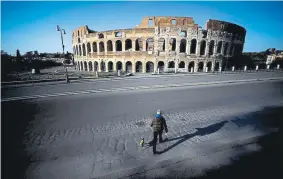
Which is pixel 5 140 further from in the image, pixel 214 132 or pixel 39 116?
pixel 214 132

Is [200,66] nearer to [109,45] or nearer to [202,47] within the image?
[202,47]

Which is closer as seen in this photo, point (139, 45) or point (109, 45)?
point (139, 45)

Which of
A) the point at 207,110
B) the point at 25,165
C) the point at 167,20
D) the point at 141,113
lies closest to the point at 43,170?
the point at 25,165

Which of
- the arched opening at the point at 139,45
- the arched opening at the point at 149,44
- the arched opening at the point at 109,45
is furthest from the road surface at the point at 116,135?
the arched opening at the point at 109,45

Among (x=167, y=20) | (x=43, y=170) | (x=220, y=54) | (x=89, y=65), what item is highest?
(x=167, y=20)

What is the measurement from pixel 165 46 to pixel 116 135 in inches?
976

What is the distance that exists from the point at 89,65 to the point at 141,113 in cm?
3010

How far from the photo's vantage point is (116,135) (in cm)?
559

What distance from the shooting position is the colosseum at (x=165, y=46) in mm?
27078

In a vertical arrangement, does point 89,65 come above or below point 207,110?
above

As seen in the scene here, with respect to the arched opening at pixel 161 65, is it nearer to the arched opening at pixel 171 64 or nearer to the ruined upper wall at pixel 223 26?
the arched opening at pixel 171 64

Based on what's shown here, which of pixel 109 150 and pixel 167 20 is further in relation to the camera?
pixel 167 20

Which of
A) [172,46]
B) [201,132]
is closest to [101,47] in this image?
[172,46]

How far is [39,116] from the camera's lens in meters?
7.27
